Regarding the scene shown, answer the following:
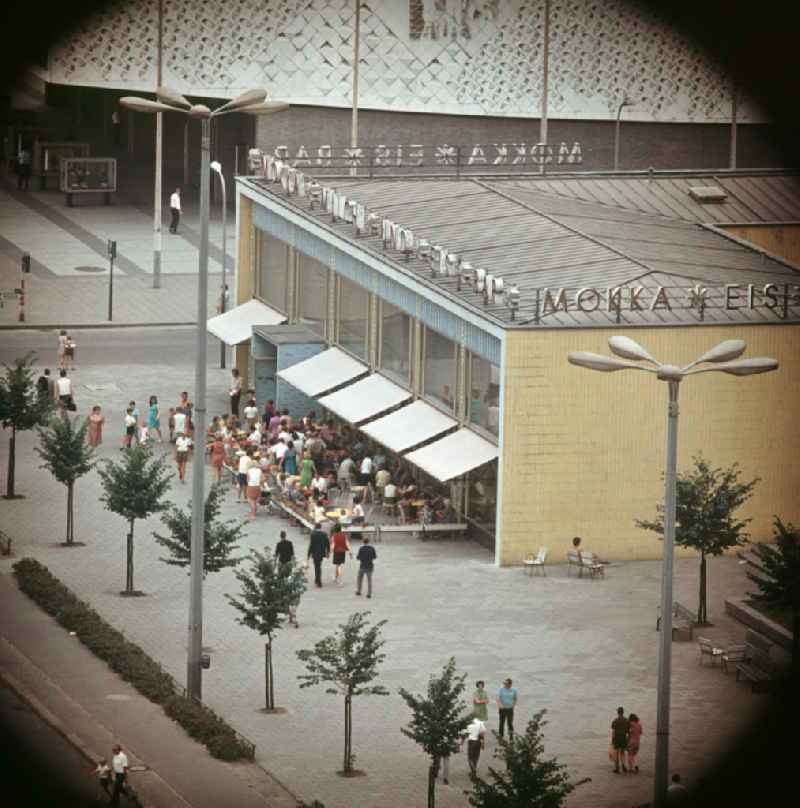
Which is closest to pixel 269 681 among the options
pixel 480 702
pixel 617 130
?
pixel 480 702

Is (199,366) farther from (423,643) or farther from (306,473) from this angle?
(306,473)

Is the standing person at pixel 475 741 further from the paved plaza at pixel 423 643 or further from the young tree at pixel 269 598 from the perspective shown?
the young tree at pixel 269 598

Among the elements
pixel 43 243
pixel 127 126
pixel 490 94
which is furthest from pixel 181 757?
pixel 127 126

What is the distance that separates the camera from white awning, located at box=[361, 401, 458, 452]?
56.5 m

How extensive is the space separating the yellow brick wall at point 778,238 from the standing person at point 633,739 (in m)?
35.8

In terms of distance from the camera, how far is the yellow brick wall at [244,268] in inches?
2891

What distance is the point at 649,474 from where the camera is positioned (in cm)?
5306

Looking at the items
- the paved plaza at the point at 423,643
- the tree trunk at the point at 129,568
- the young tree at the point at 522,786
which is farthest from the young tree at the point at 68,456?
the young tree at the point at 522,786

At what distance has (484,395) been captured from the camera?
5509 cm

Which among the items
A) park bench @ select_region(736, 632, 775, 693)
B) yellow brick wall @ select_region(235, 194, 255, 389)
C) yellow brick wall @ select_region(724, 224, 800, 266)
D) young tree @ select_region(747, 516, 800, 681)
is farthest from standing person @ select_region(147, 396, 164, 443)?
young tree @ select_region(747, 516, 800, 681)

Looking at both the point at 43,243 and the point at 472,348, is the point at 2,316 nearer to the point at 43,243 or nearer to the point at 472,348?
the point at 43,243

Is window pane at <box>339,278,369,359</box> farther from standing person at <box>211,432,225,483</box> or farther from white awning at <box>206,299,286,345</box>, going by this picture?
standing person at <box>211,432,225,483</box>

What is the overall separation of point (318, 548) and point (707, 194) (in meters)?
28.2

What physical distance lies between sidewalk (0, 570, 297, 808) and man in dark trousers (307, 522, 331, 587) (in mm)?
6230
